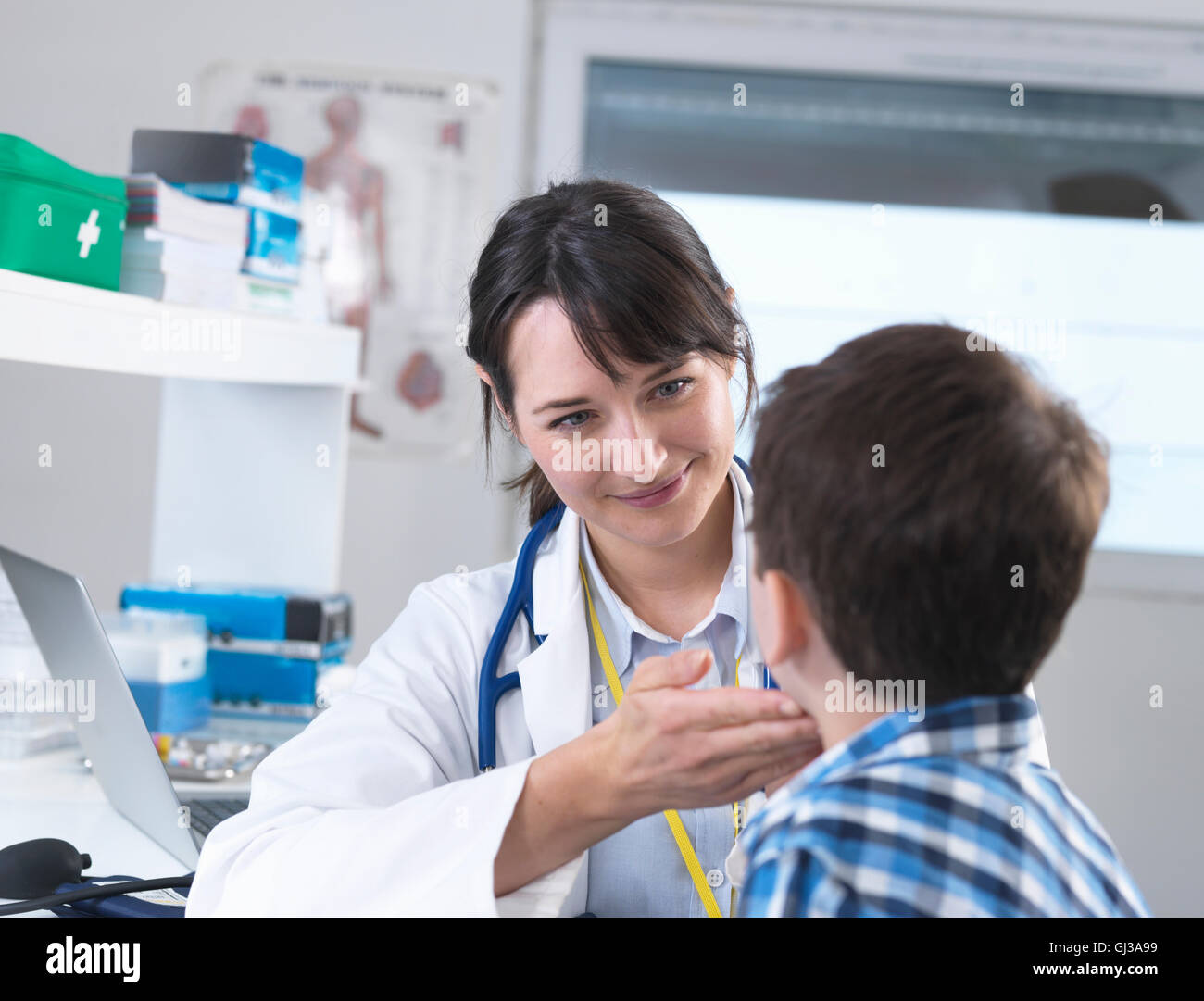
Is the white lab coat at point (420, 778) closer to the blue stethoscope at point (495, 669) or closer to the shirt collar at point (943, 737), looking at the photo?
the blue stethoscope at point (495, 669)

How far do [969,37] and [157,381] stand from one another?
2.27 metres

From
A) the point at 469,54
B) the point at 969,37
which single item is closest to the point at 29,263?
the point at 469,54

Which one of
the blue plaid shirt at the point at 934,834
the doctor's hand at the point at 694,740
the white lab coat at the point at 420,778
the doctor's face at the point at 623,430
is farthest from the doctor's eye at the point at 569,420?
the blue plaid shirt at the point at 934,834

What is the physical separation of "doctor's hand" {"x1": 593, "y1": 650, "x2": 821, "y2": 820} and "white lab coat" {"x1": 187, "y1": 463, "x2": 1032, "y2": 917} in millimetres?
113

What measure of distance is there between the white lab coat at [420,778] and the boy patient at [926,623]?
23 centimetres

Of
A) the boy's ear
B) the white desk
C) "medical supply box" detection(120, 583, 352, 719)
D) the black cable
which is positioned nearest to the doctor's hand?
the boy's ear

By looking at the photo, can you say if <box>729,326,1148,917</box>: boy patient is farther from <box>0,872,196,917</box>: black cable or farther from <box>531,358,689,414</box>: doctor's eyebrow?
<box>0,872,196,917</box>: black cable

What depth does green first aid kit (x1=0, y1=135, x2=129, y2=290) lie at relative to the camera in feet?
4.16

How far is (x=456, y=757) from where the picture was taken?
1.23 m

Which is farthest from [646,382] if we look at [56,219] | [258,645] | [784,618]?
[258,645]

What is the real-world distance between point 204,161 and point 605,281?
945 mm

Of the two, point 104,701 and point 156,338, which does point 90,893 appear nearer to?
point 104,701

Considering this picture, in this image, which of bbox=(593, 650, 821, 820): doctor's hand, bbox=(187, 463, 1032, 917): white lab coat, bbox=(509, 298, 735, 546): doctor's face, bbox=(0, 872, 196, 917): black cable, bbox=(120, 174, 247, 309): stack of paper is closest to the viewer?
bbox=(593, 650, 821, 820): doctor's hand
